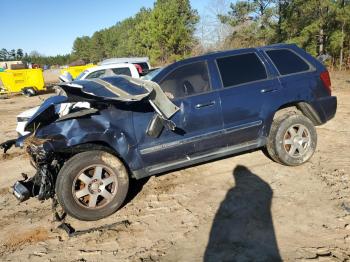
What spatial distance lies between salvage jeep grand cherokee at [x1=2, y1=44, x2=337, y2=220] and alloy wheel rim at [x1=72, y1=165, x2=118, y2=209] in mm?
13

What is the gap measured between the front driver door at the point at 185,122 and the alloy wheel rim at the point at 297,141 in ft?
3.97

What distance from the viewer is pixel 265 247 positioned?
3721mm

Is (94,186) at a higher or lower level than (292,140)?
lower

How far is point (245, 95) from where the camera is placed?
5.43m

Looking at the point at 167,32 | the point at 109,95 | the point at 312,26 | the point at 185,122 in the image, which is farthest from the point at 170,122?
the point at 167,32

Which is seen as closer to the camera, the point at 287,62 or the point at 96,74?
the point at 287,62

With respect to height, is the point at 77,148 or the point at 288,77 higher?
the point at 288,77

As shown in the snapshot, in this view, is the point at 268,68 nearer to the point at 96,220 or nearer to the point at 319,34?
the point at 96,220

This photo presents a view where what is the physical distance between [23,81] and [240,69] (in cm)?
1936

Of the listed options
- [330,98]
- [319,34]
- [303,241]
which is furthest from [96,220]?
[319,34]

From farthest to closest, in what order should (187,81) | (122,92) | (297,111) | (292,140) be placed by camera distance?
(297,111)
(292,140)
(187,81)
(122,92)

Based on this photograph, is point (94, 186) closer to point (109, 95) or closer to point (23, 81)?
point (109, 95)

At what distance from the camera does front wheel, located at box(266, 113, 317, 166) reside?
224 inches

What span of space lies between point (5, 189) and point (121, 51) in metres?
81.3
